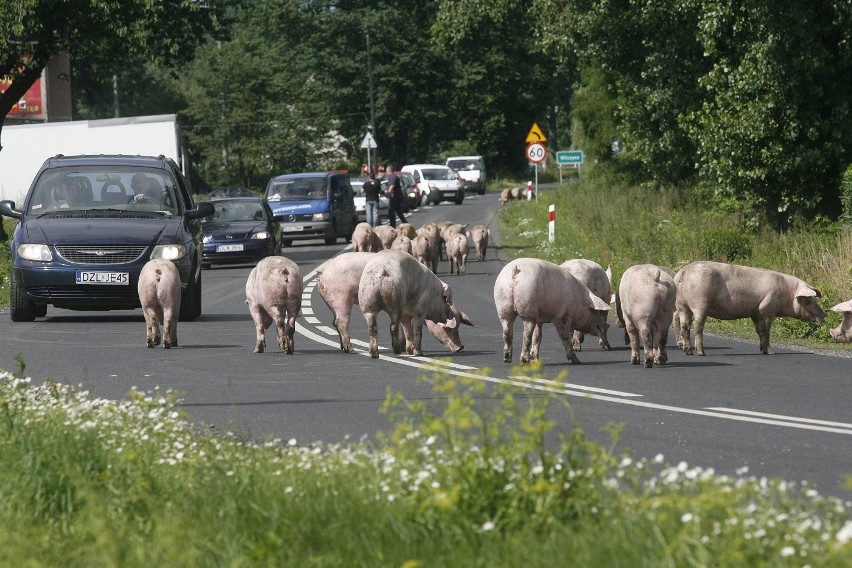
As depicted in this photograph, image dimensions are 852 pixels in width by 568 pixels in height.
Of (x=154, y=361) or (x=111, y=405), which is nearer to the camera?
(x=111, y=405)

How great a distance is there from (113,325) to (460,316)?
19.3 ft

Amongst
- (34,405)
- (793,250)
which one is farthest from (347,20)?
(34,405)

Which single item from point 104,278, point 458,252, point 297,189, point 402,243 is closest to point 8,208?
point 104,278

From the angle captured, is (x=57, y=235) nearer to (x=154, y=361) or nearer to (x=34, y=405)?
(x=154, y=361)

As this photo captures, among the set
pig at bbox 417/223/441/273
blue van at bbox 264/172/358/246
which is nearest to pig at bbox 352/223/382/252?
pig at bbox 417/223/441/273

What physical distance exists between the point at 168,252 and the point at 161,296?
3.71 metres

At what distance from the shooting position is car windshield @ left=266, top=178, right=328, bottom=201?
46.9 m

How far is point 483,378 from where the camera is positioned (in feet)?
47.5

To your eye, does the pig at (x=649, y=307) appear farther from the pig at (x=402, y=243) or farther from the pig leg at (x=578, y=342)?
the pig at (x=402, y=243)

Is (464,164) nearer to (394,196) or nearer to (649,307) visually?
(394,196)

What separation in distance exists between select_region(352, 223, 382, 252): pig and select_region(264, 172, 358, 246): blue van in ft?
40.8

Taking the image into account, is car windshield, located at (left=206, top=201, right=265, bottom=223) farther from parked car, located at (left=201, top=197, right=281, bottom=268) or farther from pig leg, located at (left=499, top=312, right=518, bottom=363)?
pig leg, located at (left=499, top=312, right=518, bottom=363)

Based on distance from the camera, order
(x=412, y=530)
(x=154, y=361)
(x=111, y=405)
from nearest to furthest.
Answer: (x=412, y=530), (x=111, y=405), (x=154, y=361)

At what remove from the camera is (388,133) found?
340ft
